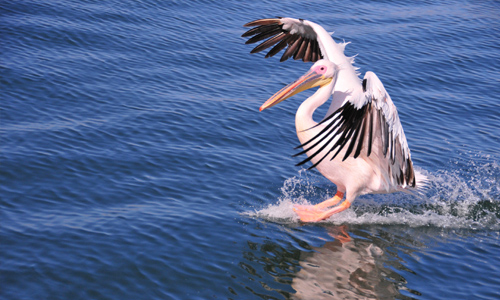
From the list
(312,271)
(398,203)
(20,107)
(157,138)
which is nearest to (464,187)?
(398,203)

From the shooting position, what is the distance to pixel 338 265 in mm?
6691

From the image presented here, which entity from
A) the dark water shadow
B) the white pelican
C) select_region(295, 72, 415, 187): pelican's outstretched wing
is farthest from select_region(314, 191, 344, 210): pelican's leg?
select_region(295, 72, 415, 187): pelican's outstretched wing

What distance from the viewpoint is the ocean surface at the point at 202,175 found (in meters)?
6.25

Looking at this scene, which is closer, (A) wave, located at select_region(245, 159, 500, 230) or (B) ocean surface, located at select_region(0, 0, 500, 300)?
(B) ocean surface, located at select_region(0, 0, 500, 300)

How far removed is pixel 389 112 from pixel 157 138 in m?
4.29

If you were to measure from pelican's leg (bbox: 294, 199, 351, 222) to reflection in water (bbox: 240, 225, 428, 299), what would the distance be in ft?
0.55

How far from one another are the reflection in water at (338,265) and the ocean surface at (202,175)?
0.02 m

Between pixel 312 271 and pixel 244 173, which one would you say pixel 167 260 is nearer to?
pixel 312 271

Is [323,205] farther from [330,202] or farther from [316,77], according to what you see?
[316,77]

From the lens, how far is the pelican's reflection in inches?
240

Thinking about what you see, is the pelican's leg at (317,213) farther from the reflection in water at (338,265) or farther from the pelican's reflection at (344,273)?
the pelican's reflection at (344,273)

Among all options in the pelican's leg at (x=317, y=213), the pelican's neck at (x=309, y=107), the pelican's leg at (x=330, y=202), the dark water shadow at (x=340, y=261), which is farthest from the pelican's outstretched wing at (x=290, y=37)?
the dark water shadow at (x=340, y=261)

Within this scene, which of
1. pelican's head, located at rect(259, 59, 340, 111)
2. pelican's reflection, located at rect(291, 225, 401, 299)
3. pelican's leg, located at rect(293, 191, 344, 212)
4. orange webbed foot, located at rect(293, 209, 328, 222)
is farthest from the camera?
pelican's leg, located at rect(293, 191, 344, 212)

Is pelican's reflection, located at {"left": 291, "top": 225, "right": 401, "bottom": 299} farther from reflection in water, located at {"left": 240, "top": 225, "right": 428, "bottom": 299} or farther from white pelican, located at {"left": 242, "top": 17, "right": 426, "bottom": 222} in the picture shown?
white pelican, located at {"left": 242, "top": 17, "right": 426, "bottom": 222}
